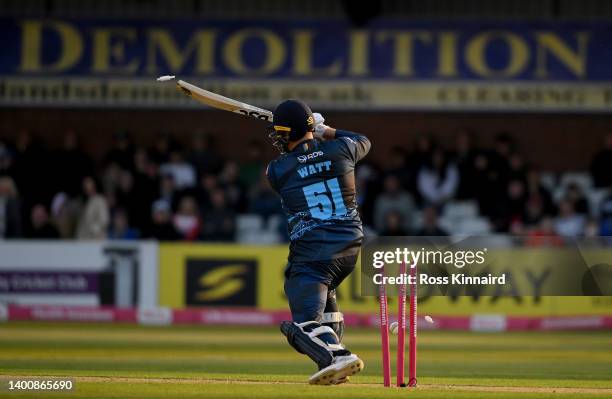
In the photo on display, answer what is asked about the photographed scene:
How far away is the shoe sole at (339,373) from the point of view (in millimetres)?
8992

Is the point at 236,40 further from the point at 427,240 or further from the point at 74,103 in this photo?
the point at 427,240

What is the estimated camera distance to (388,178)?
68.1ft

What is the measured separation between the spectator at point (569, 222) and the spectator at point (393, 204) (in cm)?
234

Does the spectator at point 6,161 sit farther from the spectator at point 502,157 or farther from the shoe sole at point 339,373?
the shoe sole at point 339,373

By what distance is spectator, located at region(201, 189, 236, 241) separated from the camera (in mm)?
20281

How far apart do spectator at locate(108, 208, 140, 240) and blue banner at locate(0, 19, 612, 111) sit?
11.9ft

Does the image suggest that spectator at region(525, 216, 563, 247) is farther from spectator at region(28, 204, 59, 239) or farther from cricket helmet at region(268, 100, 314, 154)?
cricket helmet at region(268, 100, 314, 154)

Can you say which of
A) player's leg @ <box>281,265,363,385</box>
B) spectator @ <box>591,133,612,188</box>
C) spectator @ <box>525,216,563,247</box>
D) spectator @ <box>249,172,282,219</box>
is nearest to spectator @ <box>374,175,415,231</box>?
spectator @ <box>249,172,282,219</box>

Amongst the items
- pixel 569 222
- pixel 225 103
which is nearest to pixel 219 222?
pixel 569 222

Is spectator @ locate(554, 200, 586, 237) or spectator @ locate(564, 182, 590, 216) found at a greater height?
spectator @ locate(564, 182, 590, 216)

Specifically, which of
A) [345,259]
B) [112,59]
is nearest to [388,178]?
[112,59]

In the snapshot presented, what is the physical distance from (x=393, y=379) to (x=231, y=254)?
347 inches

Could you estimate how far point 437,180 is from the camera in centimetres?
2169

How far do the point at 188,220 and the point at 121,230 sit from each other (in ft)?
3.54
